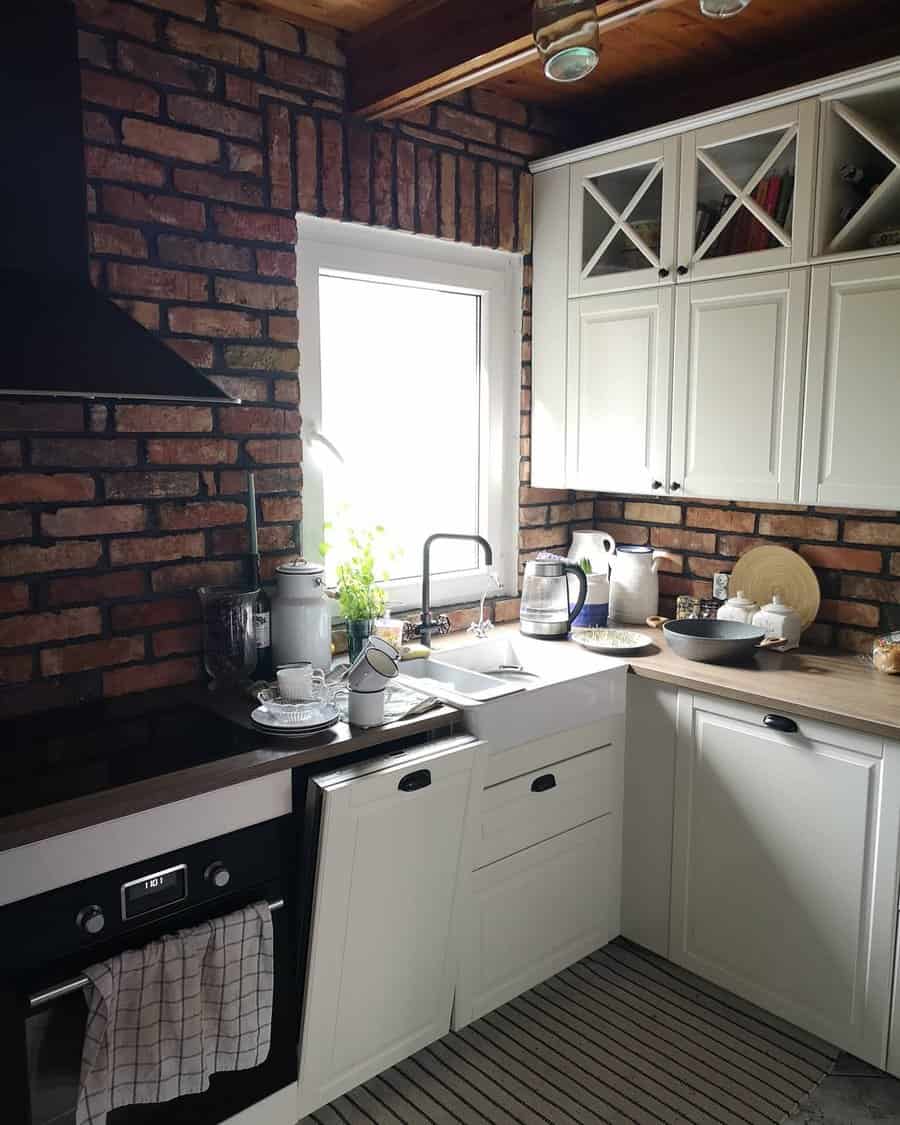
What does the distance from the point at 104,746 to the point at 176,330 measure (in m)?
1.01

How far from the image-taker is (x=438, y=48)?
2158mm

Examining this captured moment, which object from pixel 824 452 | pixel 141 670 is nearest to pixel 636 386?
pixel 824 452

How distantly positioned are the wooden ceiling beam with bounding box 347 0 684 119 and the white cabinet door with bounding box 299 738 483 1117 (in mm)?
1548

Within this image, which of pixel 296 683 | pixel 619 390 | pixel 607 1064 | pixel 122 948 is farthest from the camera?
pixel 619 390

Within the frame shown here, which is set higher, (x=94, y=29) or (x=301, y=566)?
(x=94, y=29)

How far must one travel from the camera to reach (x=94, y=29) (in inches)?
79.8

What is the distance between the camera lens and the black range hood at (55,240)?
163cm

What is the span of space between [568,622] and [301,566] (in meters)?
0.96

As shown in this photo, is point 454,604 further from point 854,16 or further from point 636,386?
point 854,16

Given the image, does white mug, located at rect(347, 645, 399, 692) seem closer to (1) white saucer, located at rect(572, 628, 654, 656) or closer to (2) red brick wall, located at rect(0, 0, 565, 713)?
(2) red brick wall, located at rect(0, 0, 565, 713)

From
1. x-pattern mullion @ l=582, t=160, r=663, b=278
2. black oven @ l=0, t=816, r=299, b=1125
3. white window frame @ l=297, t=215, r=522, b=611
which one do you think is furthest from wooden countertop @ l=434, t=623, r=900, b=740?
x-pattern mullion @ l=582, t=160, r=663, b=278

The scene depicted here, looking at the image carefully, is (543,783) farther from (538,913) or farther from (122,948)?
(122,948)

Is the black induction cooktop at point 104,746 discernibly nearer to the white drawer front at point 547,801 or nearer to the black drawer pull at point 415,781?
the black drawer pull at point 415,781

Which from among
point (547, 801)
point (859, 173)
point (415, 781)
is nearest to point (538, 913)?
point (547, 801)
